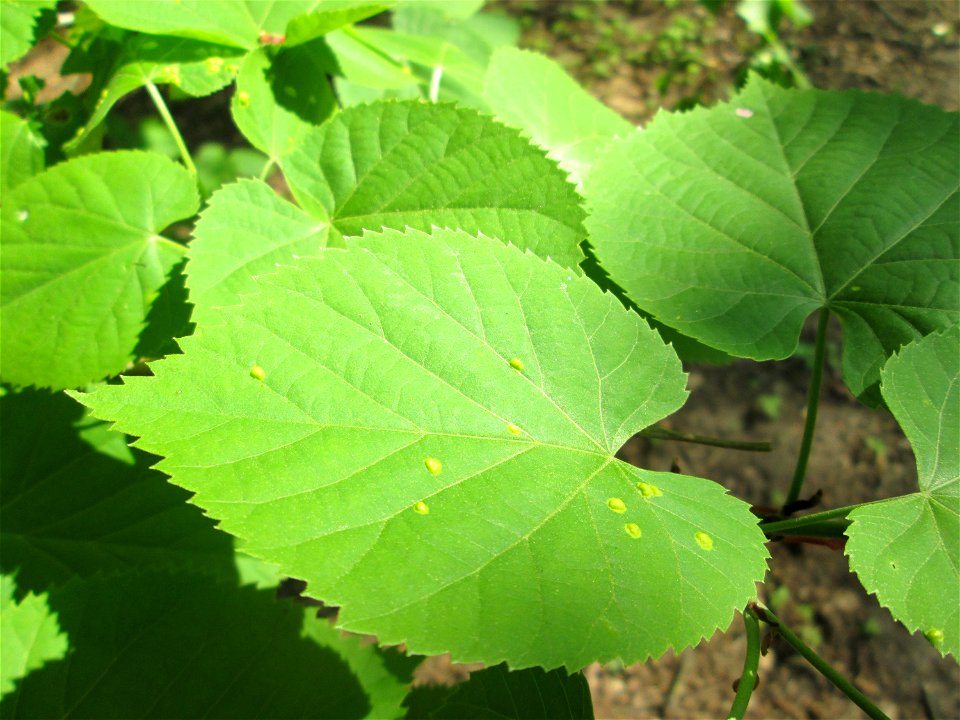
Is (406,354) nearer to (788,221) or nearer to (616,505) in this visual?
(616,505)

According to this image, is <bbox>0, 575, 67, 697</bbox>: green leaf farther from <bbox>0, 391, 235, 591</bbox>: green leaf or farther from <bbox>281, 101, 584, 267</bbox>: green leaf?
<bbox>281, 101, 584, 267</bbox>: green leaf

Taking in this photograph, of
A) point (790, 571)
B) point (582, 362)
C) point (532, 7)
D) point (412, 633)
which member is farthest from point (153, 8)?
point (532, 7)

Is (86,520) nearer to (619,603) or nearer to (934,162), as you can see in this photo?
(619,603)

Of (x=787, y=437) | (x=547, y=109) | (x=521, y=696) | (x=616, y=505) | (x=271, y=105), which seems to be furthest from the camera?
(x=787, y=437)

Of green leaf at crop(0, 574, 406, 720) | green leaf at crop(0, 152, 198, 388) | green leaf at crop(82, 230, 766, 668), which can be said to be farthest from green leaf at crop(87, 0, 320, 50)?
green leaf at crop(0, 574, 406, 720)

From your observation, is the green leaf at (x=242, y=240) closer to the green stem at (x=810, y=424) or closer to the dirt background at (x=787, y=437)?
the green stem at (x=810, y=424)

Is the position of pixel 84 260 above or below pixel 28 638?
above

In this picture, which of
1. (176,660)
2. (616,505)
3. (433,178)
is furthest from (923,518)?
(176,660)

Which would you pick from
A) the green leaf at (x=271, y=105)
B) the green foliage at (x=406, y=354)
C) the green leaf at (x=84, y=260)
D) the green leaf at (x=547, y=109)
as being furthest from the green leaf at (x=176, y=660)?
the green leaf at (x=547, y=109)
